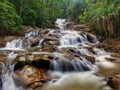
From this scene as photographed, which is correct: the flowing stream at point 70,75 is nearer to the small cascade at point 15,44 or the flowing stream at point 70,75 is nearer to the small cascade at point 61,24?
the small cascade at point 15,44

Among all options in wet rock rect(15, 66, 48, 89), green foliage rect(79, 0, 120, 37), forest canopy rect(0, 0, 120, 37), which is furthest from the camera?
green foliage rect(79, 0, 120, 37)

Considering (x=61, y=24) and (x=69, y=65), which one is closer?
(x=69, y=65)

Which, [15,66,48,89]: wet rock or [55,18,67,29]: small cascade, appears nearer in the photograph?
[15,66,48,89]: wet rock

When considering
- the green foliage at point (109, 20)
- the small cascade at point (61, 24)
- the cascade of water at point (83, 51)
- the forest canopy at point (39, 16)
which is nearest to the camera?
the cascade of water at point (83, 51)

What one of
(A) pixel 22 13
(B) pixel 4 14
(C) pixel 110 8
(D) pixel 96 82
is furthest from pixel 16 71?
(A) pixel 22 13

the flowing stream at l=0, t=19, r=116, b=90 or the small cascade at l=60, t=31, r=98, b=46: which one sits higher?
the small cascade at l=60, t=31, r=98, b=46

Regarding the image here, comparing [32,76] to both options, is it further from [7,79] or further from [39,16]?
[39,16]

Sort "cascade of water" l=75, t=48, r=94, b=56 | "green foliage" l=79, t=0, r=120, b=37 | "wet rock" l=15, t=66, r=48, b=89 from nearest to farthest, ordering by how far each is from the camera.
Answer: "wet rock" l=15, t=66, r=48, b=89, "cascade of water" l=75, t=48, r=94, b=56, "green foliage" l=79, t=0, r=120, b=37

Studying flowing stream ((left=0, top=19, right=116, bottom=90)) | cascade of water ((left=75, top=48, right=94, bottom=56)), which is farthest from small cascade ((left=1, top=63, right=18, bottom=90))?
cascade of water ((left=75, top=48, right=94, bottom=56))

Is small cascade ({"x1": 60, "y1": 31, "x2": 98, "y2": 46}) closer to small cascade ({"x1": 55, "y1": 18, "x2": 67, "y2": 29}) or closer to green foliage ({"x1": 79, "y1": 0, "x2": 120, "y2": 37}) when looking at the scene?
green foliage ({"x1": 79, "y1": 0, "x2": 120, "y2": 37})

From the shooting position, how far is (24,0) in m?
25.3

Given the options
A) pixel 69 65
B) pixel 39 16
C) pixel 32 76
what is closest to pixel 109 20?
pixel 69 65

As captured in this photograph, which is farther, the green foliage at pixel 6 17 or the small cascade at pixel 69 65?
the green foliage at pixel 6 17

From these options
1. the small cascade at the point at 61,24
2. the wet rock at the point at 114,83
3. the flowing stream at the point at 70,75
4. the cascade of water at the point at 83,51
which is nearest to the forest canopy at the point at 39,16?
the small cascade at the point at 61,24
